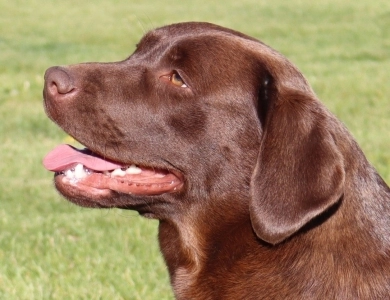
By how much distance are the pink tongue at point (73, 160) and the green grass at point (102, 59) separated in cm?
119

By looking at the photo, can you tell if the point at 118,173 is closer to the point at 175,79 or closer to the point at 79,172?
the point at 79,172

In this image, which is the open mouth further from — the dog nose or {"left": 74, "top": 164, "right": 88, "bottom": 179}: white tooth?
the dog nose

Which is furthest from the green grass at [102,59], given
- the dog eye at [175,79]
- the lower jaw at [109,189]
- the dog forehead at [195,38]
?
the lower jaw at [109,189]

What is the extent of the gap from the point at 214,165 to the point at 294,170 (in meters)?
0.56

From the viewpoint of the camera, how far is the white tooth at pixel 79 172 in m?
4.19

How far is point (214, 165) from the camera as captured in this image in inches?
161

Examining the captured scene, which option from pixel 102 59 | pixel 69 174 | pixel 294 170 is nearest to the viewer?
pixel 294 170

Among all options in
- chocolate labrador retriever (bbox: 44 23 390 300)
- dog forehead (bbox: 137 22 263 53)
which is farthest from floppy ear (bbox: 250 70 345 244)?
dog forehead (bbox: 137 22 263 53)

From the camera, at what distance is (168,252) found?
171 inches

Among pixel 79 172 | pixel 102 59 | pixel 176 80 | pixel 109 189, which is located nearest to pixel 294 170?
pixel 176 80

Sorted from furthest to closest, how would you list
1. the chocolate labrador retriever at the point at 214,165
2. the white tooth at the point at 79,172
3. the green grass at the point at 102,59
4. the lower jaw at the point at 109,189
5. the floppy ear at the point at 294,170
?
the green grass at the point at 102,59, the white tooth at the point at 79,172, the lower jaw at the point at 109,189, the chocolate labrador retriever at the point at 214,165, the floppy ear at the point at 294,170

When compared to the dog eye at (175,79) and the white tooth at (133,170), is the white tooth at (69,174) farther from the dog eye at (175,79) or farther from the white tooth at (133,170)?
the dog eye at (175,79)

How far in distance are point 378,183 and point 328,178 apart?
0.48 m

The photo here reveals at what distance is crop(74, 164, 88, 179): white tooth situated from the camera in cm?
419
